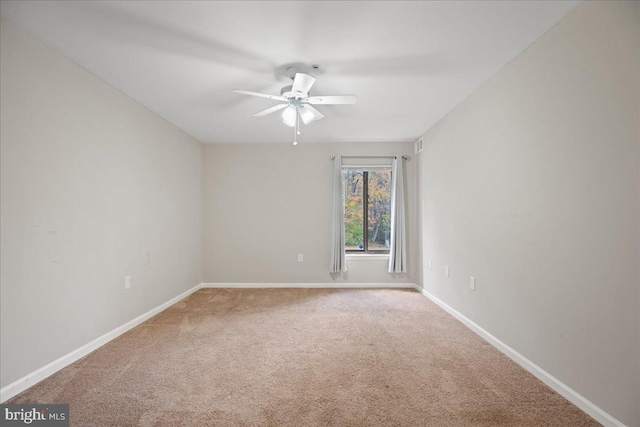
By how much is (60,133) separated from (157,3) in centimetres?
127

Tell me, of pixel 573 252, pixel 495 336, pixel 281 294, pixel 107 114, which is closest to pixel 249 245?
pixel 281 294

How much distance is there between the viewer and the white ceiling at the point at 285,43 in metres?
1.73

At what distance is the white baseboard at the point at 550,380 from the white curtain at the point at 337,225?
78.4 inches

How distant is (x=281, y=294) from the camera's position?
4281mm

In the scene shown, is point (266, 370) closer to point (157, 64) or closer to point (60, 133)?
point (60, 133)

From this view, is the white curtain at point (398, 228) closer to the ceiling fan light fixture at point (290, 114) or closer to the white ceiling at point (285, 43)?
the white ceiling at point (285, 43)

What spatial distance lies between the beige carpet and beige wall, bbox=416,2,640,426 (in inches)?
12.8

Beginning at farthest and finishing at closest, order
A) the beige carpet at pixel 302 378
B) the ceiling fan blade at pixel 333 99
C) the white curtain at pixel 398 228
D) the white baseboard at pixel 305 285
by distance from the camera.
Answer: the white baseboard at pixel 305 285 → the white curtain at pixel 398 228 → the ceiling fan blade at pixel 333 99 → the beige carpet at pixel 302 378

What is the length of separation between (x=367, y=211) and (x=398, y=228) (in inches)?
23.3

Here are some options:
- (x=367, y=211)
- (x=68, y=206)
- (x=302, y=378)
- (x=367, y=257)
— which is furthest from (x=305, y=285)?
(x=68, y=206)

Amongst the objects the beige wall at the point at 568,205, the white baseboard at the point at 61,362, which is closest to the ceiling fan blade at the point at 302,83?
the beige wall at the point at 568,205

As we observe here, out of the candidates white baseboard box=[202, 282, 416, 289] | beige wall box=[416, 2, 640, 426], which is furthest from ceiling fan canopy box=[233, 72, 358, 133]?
white baseboard box=[202, 282, 416, 289]

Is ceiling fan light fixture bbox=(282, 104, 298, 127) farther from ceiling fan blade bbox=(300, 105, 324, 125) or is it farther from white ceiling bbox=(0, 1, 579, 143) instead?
white ceiling bbox=(0, 1, 579, 143)

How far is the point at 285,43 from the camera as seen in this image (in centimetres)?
206
